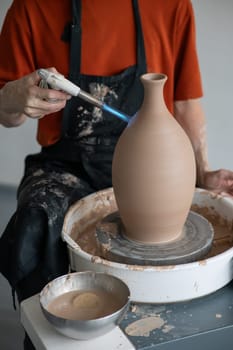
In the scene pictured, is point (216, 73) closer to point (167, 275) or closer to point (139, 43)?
point (139, 43)

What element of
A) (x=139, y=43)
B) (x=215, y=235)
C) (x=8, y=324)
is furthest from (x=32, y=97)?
(x=8, y=324)

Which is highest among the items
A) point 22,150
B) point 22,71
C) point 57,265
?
point 22,71

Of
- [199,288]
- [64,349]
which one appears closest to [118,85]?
[199,288]

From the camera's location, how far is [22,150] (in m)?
2.81

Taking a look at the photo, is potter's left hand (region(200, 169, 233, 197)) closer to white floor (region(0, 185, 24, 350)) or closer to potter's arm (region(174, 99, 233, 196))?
potter's arm (region(174, 99, 233, 196))

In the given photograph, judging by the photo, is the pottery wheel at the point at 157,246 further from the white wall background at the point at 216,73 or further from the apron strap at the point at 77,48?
the white wall background at the point at 216,73

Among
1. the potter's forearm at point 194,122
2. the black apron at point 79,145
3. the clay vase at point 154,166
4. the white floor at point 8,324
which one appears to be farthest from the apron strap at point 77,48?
the white floor at point 8,324

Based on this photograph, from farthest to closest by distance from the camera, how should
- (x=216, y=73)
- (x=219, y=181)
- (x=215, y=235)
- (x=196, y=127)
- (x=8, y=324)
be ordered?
1. (x=216, y=73)
2. (x=8, y=324)
3. (x=196, y=127)
4. (x=219, y=181)
5. (x=215, y=235)

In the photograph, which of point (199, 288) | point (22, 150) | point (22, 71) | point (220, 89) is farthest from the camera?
point (22, 150)

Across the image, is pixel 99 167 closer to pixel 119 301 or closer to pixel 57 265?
pixel 57 265

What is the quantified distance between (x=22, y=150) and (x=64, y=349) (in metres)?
1.86

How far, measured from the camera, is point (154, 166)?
1.20 metres

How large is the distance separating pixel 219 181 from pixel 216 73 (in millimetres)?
944

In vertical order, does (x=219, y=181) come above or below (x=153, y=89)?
below
